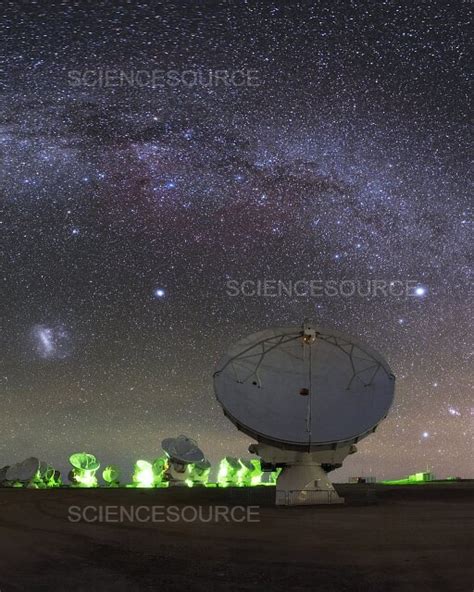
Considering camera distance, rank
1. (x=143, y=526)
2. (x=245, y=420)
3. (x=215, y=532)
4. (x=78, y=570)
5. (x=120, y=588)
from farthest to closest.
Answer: (x=245, y=420), (x=143, y=526), (x=215, y=532), (x=78, y=570), (x=120, y=588)

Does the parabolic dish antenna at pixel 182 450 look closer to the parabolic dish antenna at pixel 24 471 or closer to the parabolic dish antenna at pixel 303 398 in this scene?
the parabolic dish antenna at pixel 24 471

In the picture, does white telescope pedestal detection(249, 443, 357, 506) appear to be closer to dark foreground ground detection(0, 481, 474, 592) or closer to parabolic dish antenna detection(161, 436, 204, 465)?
dark foreground ground detection(0, 481, 474, 592)

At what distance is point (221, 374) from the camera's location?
24.5 metres

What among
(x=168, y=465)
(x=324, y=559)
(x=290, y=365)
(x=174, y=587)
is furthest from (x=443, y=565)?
(x=168, y=465)

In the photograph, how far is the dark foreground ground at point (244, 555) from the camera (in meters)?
9.09

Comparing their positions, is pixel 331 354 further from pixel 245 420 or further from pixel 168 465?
pixel 168 465

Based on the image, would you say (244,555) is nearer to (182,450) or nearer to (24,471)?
(182,450)

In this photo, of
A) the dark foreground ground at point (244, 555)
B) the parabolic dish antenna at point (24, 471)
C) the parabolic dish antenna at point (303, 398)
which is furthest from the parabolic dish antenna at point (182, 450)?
the dark foreground ground at point (244, 555)

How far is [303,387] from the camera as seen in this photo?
80.8 ft

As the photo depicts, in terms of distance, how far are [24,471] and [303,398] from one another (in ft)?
149

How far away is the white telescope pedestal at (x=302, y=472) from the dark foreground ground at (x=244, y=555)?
186 inches

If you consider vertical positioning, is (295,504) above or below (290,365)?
below

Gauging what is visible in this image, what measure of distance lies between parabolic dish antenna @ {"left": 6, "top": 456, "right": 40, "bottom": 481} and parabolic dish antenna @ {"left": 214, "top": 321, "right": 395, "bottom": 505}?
43307mm

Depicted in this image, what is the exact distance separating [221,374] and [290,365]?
106 inches
